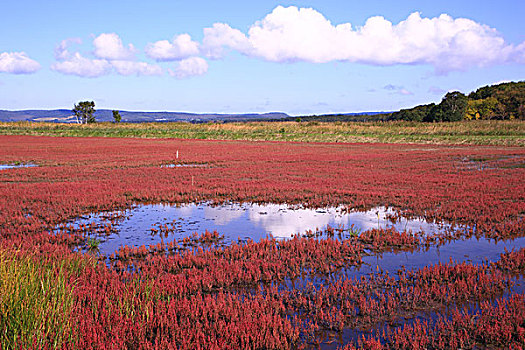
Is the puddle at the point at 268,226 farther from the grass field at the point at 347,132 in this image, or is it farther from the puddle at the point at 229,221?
the grass field at the point at 347,132

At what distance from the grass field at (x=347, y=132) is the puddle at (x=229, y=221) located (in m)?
49.4

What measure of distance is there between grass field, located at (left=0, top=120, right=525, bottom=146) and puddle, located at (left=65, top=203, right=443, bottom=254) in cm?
4945

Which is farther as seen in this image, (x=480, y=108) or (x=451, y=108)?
(x=480, y=108)

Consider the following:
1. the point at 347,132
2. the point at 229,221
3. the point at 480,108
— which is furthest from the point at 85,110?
the point at 229,221

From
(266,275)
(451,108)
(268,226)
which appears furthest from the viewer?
(451,108)

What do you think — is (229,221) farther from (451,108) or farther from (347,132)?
(451,108)

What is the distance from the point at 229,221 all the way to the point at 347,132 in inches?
2528

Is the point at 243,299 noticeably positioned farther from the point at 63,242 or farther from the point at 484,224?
the point at 484,224

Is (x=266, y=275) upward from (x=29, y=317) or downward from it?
downward

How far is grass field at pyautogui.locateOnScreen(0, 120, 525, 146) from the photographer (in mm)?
63031

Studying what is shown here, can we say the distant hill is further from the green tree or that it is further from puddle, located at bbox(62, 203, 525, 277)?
puddle, located at bbox(62, 203, 525, 277)

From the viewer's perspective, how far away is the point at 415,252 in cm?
967

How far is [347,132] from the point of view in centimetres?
7456

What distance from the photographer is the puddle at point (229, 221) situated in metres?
11.3
